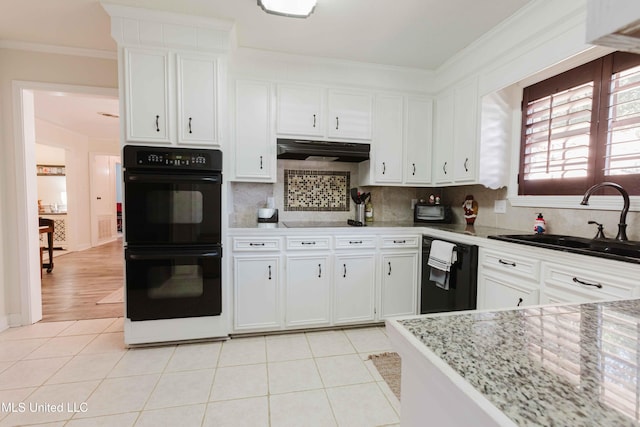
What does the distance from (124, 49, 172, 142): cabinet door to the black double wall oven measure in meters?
0.14

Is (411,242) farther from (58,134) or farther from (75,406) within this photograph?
(58,134)

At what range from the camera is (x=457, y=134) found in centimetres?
282

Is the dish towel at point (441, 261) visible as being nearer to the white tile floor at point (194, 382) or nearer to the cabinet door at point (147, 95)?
the white tile floor at point (194, 382)

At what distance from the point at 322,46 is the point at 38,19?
7.10 feet

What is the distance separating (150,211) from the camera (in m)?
2.27

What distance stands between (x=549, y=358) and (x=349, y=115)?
269 centimetres

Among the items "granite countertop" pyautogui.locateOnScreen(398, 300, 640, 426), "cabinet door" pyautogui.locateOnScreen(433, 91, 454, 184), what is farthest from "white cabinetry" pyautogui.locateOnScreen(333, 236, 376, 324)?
"granite countertop" pyautogui.locateOnScreen(398, 300, 640, 426)

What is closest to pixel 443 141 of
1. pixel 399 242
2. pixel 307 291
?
pixel 399 242

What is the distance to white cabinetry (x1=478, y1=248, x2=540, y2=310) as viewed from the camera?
180cm

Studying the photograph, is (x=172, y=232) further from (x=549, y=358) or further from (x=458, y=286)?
(x=549, y=358)

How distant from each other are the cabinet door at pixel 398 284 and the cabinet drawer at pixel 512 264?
76 cm

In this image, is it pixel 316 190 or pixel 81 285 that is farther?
pixel 81 285

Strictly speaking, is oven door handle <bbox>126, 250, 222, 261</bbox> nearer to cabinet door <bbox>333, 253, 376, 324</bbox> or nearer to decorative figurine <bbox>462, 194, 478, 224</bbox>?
cabinet door <bbox>333, 253, 376, 324</bbox>

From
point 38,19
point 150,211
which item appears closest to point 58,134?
point 38,19
